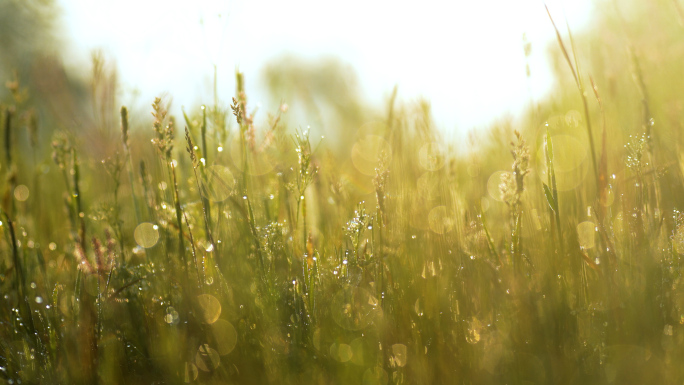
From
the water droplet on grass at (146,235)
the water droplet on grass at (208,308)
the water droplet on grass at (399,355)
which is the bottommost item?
the water droplet on grass at (399,355)

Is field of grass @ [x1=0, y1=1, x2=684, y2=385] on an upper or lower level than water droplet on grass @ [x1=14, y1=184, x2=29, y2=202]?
lower

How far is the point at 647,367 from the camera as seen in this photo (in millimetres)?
874

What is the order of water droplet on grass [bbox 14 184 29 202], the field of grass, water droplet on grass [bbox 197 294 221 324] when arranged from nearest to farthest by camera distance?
1. the field of grass
2. water droplet on grass [bbox 197 294 221 324]
3. water droplet on grass [bbox 14 184 29 202]

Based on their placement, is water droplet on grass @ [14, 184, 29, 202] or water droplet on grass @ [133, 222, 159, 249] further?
water droplet on grass @ [14, 184, 29, 202]

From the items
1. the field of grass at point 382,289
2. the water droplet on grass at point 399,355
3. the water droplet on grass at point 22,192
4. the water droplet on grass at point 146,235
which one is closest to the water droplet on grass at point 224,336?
the field of grass at point 382,289

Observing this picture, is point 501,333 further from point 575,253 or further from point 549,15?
point 549,15

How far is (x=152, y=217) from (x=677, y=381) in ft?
5.03

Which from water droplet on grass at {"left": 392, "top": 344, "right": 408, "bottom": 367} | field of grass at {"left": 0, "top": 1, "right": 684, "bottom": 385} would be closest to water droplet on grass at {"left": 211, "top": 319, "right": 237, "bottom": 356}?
field of grass at {"left": 0, "top": 1, "right": 684, "bottom": 385}

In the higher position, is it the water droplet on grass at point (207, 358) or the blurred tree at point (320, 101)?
the blurred tree at point (320, 101)

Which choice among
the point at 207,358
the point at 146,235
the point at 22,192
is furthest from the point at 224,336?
the point at 22,192

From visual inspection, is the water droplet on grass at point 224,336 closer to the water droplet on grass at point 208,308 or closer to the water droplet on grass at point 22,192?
the water droplet on grass at point 208,308

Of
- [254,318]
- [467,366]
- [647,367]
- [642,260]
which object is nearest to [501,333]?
[467,366]

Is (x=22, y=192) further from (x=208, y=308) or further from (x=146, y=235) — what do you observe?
(x=208, y=308)

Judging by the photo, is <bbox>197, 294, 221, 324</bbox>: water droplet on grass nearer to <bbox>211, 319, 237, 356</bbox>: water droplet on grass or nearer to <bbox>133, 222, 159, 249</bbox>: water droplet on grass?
<bbox>211, 319, 237, 356</bbox>: water droplet on grass
